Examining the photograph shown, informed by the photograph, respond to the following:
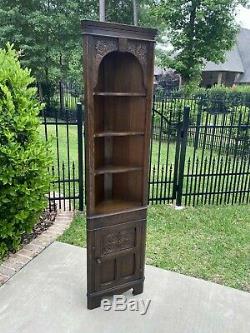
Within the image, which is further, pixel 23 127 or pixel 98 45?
pixel 23 127

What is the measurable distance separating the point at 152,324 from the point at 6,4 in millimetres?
16346

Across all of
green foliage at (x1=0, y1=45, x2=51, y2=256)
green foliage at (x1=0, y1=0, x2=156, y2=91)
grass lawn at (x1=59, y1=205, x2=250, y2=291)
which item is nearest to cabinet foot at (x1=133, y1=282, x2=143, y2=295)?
grass lawn at (x1=59, y1=205, x2=250, y2=291)

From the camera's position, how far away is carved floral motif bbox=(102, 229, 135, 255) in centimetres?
245

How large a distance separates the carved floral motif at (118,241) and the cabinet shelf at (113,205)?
7.6 inches

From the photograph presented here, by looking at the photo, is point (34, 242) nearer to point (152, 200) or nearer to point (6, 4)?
point (152, 200)

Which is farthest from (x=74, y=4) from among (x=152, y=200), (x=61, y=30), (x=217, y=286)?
(x=217, y=286)

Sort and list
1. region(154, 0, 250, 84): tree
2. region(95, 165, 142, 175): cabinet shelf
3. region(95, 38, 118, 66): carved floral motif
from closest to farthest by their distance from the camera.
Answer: region(95, 38, 118, 66): carved floral motif → region(95, 165, 142, 175): cabinet shelf → region(154, 0, 250, 84): tree

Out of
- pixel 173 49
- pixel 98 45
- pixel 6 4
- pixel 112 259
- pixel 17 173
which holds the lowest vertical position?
pixel 112 259

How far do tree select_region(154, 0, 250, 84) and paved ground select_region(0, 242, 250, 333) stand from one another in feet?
41.9

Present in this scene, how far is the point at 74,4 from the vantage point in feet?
48.4

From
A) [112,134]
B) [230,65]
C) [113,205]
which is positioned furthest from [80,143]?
[230,65]

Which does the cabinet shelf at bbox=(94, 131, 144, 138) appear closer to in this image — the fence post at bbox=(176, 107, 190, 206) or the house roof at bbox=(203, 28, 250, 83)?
the fence post at bbox=(176, 107, 190, 206)

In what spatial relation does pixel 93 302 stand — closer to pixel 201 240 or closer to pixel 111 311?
pixel 111 311

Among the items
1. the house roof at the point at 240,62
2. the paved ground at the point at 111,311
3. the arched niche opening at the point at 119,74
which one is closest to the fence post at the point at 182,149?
the paved ground at the point at 111,311
